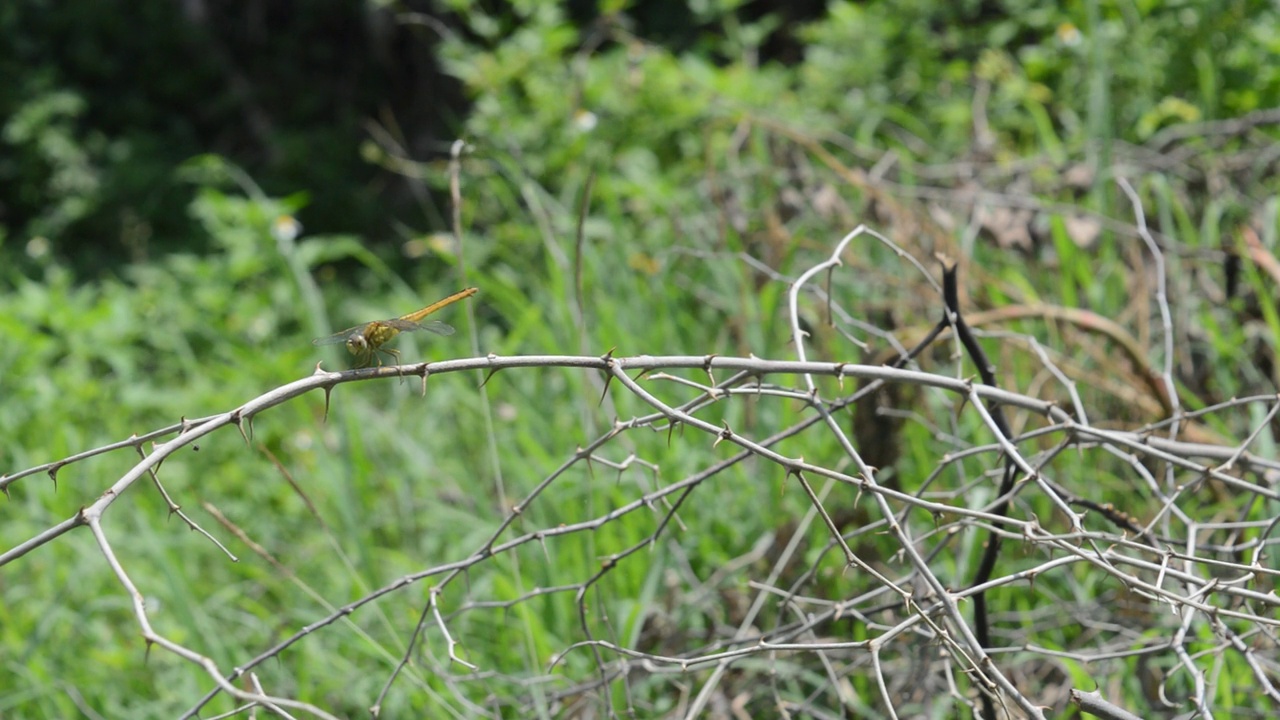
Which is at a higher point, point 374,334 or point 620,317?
point 374,334

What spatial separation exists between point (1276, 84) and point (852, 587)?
5.76ft

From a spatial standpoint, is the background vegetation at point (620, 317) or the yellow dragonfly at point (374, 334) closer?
the yellow dragonfly at point (374, 334)

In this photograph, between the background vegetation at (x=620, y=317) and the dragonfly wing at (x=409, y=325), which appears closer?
the dragonfly wing at (x=409, y=325)

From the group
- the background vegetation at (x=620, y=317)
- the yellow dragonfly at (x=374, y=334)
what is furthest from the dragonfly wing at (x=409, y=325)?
the background vegetation at (x=620, y=317)

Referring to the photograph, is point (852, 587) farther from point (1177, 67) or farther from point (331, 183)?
point (331, 183)

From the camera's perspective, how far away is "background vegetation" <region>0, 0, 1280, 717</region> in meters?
1.87

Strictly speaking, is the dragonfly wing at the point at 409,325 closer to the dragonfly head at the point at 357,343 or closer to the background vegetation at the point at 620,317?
the dragonfly head at the point at 357,343

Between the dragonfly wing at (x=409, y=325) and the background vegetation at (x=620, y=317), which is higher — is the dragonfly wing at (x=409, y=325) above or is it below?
above

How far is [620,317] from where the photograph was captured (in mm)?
2535

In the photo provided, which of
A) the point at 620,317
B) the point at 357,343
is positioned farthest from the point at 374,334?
the point at 620,317

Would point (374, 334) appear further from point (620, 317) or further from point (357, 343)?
point (620, 317)

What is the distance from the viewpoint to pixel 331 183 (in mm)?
6492

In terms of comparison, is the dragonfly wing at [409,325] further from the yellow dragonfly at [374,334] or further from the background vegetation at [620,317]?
the background vegetation at [620,317]

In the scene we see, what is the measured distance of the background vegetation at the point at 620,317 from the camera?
187cm
